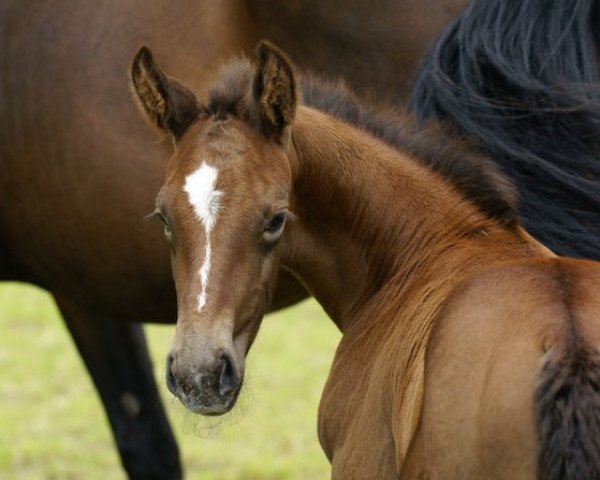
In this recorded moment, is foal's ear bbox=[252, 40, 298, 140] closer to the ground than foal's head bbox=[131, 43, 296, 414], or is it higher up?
higher up

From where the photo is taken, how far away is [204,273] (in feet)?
9.91

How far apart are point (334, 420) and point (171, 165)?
75 centimetres

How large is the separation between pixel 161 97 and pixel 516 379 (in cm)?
130

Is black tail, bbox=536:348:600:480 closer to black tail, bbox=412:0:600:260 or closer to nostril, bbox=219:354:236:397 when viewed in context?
nostril, bbox=219:354:236:397

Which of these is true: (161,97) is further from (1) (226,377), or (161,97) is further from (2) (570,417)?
(2) (570,417)

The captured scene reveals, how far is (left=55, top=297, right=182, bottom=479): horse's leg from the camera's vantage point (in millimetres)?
4863

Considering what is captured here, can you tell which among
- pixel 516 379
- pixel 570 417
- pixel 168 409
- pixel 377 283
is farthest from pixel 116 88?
pixel 168 409

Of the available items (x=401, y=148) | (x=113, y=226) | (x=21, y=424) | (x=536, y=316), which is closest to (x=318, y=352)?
(x=21, y=424)

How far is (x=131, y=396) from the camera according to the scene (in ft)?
16.1

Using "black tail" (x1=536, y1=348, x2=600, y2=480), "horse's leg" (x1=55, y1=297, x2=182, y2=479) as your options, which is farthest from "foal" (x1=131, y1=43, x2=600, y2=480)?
"horse's leg" (x1=55, y1=297, x2=182, y2=479)

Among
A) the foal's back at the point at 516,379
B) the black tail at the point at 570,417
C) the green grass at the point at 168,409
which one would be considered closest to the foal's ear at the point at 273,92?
the foal's back at the point at 516,379

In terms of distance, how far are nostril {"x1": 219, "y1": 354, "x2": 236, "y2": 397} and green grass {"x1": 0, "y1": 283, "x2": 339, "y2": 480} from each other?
2059 mm

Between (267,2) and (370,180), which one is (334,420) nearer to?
(370,180)

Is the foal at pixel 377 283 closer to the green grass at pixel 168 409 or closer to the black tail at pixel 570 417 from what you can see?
the black tail at pixel 570 417
